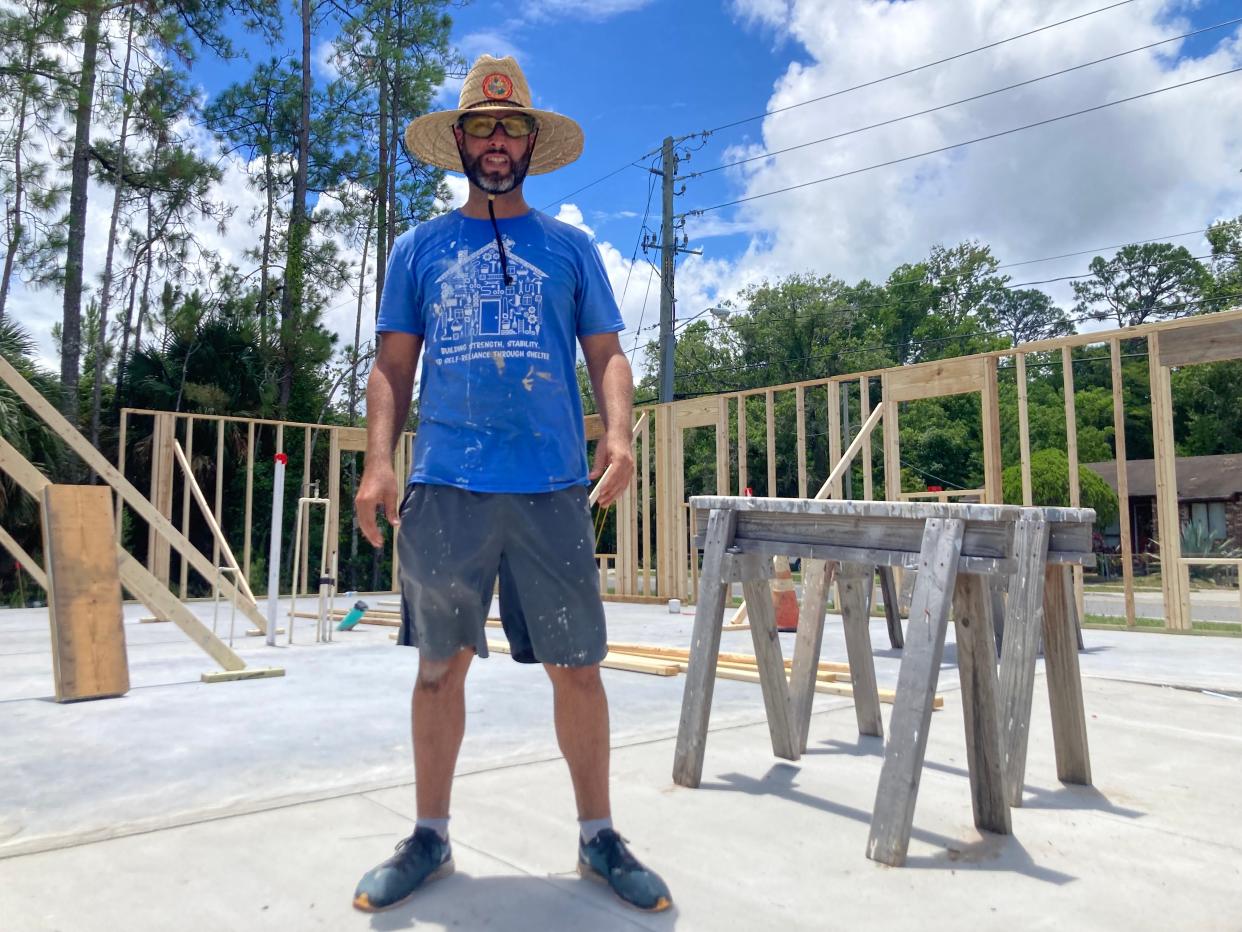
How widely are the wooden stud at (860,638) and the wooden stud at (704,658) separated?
19.7 inches

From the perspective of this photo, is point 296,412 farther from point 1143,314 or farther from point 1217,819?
point 1143,314

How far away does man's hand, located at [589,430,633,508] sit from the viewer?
1.87 meters

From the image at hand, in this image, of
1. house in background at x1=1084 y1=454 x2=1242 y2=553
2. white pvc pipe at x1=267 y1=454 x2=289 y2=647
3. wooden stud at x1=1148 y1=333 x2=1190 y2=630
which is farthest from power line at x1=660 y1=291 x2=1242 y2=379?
white pvc pipe at x1=267 y1=454 x2=289 y2=647

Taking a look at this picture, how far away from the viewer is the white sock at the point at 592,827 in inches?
73.6

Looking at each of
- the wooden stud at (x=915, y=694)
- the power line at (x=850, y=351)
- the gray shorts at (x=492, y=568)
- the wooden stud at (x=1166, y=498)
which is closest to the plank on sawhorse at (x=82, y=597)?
the gray shorts at (x=492, y=568)

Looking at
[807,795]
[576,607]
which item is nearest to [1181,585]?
[807,795]

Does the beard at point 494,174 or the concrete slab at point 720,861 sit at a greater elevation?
the beard at point 494,174

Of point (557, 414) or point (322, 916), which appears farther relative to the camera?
point (557, 414)

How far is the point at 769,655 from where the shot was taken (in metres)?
2.79

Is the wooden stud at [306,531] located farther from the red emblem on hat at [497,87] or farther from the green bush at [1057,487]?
the green bush at [1057,487]

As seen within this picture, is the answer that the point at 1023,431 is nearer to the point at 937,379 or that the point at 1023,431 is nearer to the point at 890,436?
the point at 937,379

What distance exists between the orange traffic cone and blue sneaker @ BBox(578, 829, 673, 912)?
5.09 m

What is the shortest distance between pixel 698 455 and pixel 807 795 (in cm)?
3048

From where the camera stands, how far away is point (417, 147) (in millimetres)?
2250
